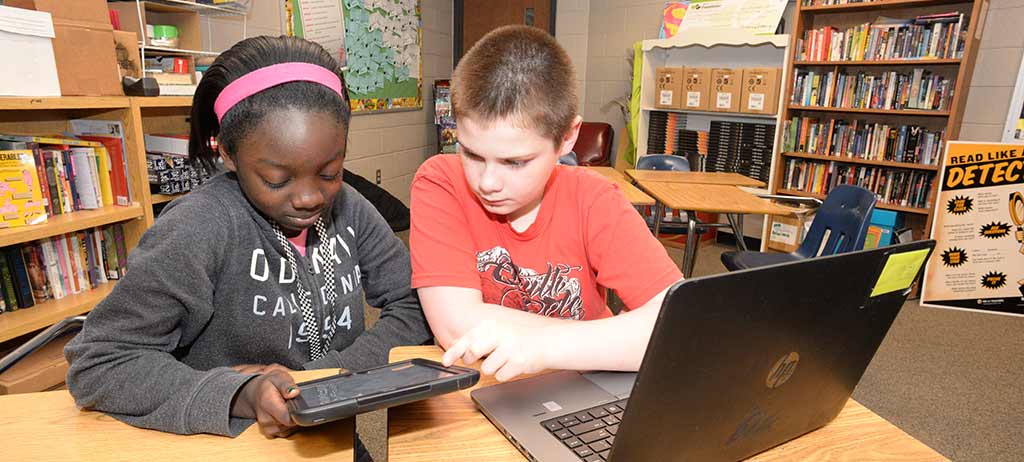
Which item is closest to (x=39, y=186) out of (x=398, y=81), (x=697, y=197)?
(x=697, y=197)

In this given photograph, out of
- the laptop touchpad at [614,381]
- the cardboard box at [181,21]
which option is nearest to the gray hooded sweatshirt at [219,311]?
the laptop touchpad at [614,381]

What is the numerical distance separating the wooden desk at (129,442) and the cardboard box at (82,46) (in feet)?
4.78

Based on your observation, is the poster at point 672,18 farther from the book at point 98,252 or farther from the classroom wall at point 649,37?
the book at point 98,252

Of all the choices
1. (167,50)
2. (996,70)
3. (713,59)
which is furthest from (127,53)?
(996,70)

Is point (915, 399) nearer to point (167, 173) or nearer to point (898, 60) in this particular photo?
point (898, 60)

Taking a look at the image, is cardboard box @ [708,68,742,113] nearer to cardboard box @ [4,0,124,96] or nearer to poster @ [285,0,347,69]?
poster @ [285,0,347,69]

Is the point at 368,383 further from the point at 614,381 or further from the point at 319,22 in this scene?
the point at 319,22

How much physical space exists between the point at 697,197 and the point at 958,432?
1261mm

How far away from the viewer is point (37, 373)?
68.1 inches

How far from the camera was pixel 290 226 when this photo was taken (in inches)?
32.8

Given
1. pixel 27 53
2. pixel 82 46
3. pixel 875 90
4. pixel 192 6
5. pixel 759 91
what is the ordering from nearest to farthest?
1. pixel 27 53
2. pixel 82 46
3. pixel 192 6
4. pixel 875 90
5. pixel 759 91

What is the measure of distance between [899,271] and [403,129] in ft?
14.6

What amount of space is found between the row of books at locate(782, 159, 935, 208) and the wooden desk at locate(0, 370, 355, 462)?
3528 mm

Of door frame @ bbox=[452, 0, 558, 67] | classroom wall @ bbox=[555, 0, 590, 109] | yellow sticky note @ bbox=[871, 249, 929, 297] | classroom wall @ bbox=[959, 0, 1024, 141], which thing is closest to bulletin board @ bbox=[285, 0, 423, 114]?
door frame @ bbox=[452, 0, 558, 67]
